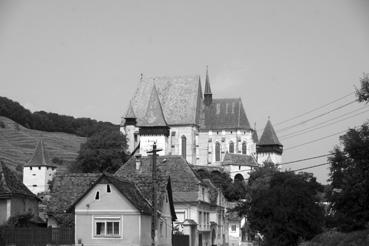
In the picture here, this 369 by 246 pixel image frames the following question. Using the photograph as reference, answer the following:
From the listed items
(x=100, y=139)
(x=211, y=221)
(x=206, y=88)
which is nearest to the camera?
(x=211, y=221)

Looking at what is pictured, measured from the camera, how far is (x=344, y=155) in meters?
42.3

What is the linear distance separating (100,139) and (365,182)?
325ft

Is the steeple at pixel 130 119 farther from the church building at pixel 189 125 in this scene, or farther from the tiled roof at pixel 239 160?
the tiled roof at pixel 239 160

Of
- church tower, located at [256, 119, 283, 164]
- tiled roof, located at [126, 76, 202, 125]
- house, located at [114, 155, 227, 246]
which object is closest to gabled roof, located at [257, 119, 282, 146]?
church tower, located at [256, 119, 283, 164]

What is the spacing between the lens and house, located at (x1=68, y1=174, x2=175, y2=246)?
4238 cm

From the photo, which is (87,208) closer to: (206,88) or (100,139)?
(100,139)

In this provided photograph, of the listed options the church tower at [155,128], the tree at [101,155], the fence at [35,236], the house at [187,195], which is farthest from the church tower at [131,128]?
the fence at [35,236]

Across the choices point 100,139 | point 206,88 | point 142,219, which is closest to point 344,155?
point 142,219

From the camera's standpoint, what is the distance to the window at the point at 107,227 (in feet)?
141

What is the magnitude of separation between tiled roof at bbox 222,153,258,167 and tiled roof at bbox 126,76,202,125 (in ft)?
30.9

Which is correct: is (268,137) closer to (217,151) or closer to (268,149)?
(268,149)

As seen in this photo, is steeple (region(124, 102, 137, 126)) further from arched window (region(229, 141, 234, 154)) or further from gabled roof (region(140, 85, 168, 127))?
arched window (region(229, 141, 234, 154))

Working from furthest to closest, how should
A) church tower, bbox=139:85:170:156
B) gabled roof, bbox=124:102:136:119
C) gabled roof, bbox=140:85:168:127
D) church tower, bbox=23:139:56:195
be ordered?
church tower, bbox=23:139:56:195
gabled roof, bbox=124:102:136:119
gabled roof, bbox=140:85:168:127
church tower, bbox=139:85:170:156

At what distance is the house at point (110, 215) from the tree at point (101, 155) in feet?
275
